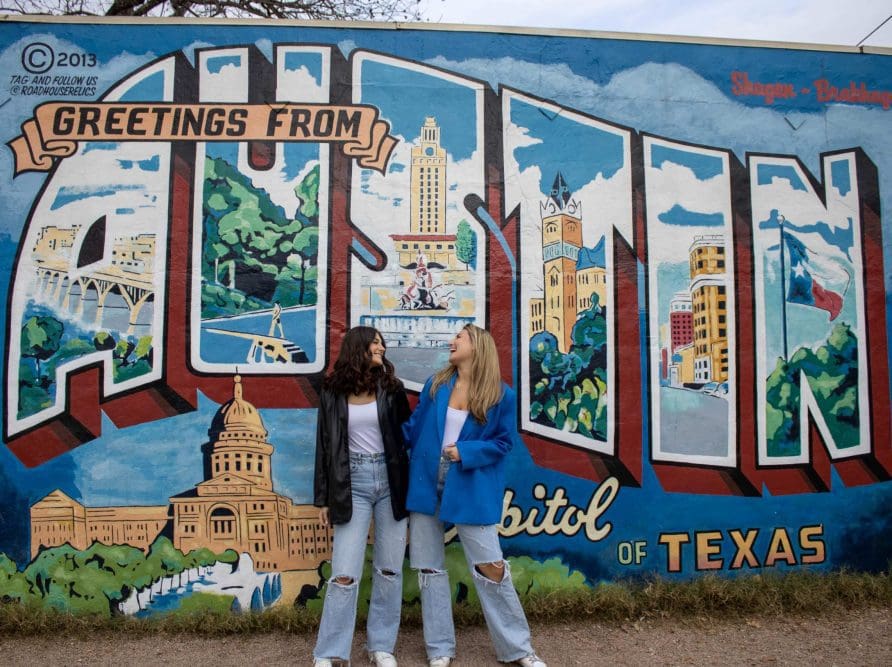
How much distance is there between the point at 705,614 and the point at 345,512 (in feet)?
8.84

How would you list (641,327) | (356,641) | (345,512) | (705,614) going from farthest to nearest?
1. (641,327)
2. (705,614)
3. (356,641)
4. (345,512)

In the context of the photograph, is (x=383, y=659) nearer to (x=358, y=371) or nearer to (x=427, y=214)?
(x=358, y=371)

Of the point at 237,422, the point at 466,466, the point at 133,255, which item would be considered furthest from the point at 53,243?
the point at 466,466

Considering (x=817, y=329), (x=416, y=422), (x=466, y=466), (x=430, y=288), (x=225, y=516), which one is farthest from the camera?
(x=817, y=329)

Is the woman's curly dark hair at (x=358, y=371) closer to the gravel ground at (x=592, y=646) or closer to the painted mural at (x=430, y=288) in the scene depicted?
the painted mural at (x=430, y=288)

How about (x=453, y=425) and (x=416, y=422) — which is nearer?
(x=453, y=425)

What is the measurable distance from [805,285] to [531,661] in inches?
136

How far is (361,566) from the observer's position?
3992mm

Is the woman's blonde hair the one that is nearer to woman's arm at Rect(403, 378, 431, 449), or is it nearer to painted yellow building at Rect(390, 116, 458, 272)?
woman's arm at Rect(403, 378, 431, 449)

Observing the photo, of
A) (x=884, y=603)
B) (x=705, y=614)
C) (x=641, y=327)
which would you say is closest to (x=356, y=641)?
(x=705, y=614)

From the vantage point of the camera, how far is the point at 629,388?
4.93 metres

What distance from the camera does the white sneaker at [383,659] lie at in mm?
3963

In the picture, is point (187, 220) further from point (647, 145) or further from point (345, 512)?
point (647, 145)

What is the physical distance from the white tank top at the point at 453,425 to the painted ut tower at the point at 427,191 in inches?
59.1
